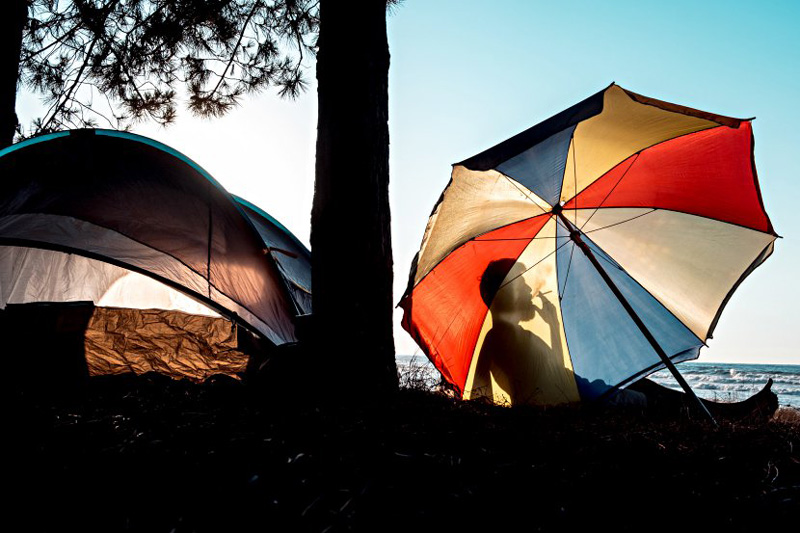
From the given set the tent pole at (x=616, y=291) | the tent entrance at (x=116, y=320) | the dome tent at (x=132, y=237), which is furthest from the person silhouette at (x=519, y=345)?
the tent entrance at (x=116, y=320)

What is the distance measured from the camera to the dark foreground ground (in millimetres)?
1088

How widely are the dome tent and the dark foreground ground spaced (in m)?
0.89

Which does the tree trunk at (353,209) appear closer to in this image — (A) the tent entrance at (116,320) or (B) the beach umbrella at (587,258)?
(B) the beach umbrella at (587,258)

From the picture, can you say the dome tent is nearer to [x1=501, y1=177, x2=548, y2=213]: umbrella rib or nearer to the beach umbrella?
the beach umbrella

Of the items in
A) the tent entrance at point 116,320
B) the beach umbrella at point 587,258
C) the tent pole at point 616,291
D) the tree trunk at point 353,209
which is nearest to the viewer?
the tree trunk at point 353,209

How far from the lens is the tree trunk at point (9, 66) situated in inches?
163

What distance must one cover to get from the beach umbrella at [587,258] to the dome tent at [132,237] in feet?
3.12

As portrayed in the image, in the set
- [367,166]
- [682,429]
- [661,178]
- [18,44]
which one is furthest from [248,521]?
[18,44]

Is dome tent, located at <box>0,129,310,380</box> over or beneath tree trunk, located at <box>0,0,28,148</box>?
beneath

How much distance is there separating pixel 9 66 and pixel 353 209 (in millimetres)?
3901

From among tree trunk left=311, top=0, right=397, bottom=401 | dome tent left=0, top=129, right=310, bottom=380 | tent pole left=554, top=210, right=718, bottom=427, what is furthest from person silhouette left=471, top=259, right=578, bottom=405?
dome tent left=0, top=129, right=310, bottom=380

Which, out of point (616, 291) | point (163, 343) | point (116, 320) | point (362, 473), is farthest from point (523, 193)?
point (116, 320)

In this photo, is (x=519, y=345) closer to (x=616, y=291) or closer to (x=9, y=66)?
(x=616, y=291)

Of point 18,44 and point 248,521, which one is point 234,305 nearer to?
point 248,521
